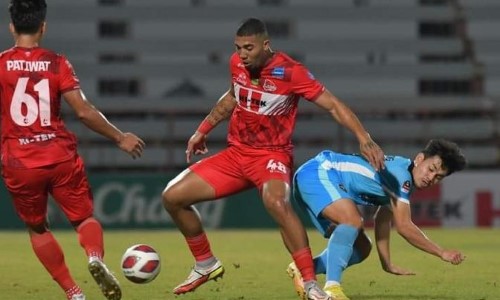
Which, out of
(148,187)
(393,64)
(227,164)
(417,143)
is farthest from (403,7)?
(227,164)

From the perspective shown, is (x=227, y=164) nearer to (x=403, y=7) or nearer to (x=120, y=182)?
(x=120, y=182)

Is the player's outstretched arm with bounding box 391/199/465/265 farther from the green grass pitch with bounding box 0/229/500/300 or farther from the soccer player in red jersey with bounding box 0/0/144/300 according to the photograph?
the soccer player in red jersey with bounding box 0/0/144/300

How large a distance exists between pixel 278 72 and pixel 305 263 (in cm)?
125

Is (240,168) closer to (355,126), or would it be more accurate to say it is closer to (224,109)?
(224,109)

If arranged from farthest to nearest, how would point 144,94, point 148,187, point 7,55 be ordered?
1. point 144,94
2. point 148,187
3. point 7,55

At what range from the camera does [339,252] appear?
775 cm

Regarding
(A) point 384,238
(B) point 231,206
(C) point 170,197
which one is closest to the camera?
(C) point 170,197

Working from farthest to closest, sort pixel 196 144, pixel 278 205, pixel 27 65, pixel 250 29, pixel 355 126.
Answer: pixel 196 144, pixel 250 29, pixel 278 205, pixel 355 126, pixel 27 65

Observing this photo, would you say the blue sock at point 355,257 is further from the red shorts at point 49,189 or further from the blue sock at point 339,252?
the red shorts at point 49,189

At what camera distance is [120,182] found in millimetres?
18188

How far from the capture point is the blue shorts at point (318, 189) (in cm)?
805

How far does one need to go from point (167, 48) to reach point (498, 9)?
673 centimetres

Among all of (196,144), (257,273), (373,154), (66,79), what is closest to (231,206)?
(257,273)

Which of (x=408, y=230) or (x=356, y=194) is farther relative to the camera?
A: (x=356, y=194)
